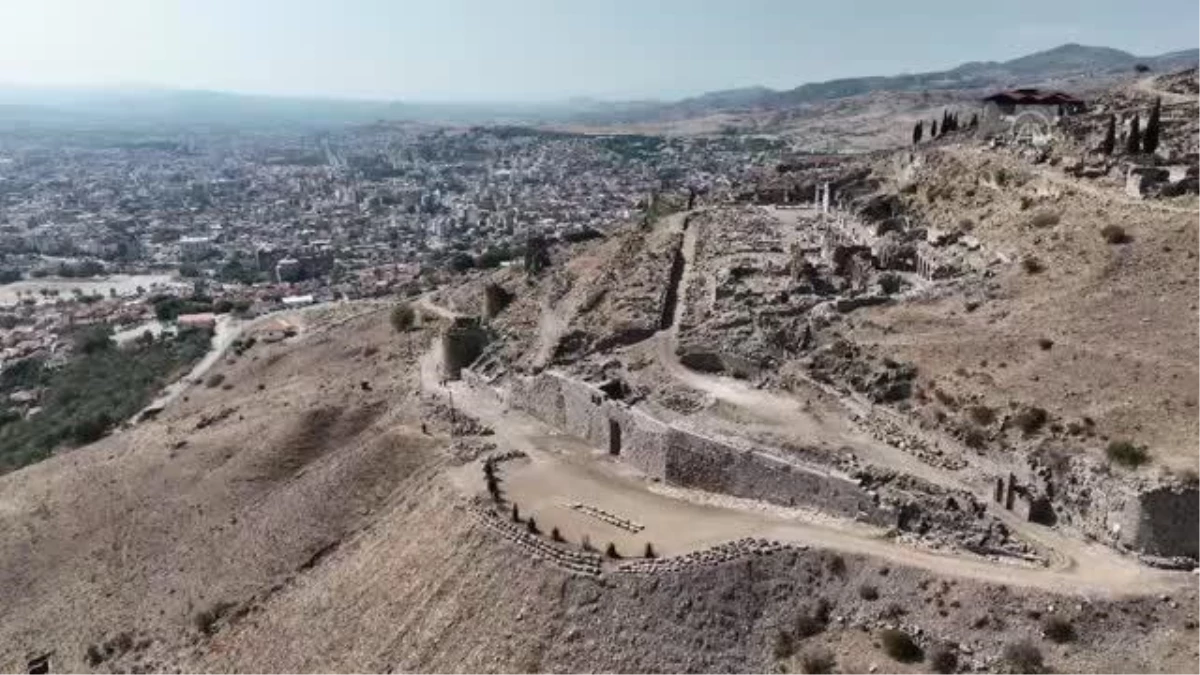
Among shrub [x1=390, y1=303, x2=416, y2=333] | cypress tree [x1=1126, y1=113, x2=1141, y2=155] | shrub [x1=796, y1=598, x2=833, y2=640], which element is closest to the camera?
shrub [x1=796, y1=598, x2=833, y2=640]

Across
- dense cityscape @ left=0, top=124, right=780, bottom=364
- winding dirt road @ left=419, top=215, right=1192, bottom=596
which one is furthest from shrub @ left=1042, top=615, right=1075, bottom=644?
dense cityscape @ left=0, top=124, right=780, bottom=364

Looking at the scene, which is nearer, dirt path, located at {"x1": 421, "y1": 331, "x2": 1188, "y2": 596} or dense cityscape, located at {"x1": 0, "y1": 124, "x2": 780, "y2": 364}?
dirt path, located at {"x1": 421, "y1": 331, "x2": 1188, "y2": 596}

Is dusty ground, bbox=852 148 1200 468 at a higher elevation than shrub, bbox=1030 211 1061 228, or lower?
lower

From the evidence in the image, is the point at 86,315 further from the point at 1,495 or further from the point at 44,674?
the point at 44,674

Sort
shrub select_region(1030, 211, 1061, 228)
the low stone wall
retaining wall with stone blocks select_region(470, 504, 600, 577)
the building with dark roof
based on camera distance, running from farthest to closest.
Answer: the building with dark roof → shrub select_region(1030, 211, 1061, 228) → the low stone wall → retaining wall with stone blocks select_region(470, 504, 600, 577)

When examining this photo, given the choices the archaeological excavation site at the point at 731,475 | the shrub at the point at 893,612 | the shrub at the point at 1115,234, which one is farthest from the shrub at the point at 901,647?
the shrub at the point at 1115,234

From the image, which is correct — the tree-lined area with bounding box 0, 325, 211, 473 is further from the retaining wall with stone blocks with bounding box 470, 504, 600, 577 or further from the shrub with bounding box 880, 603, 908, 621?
the shrub with bounding box 880, 603, 908, 621

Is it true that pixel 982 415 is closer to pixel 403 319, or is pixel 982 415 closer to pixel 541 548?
pixel 541 548

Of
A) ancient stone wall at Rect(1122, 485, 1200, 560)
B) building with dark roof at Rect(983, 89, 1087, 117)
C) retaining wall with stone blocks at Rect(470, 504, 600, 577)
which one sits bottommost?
retaining wall with stone blocks at Rect(470, 504, 600, 577)

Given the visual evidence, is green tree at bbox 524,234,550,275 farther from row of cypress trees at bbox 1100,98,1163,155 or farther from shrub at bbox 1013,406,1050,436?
shrub at bbox 1013,406,1050,436
